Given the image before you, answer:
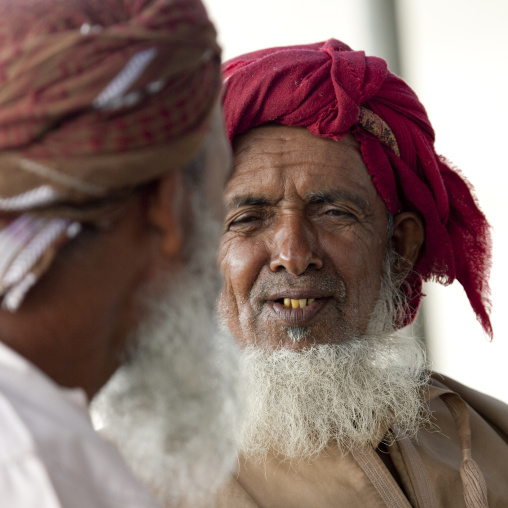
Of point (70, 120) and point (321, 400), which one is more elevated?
point (70, 120)

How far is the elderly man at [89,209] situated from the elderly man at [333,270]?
1.15 metres

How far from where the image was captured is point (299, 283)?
7.60ft

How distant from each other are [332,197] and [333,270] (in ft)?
0.80

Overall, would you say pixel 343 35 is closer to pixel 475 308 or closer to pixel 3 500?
pixel 475 308

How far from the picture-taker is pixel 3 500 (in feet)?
2.76

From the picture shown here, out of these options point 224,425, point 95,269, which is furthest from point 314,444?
point 95,269

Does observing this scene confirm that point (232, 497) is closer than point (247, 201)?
Yes

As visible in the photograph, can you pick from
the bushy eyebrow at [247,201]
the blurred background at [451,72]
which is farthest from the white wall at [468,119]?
the bushy eyebrow at [247,201]

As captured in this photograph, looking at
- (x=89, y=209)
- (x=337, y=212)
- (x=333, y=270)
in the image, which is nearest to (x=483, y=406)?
(x=333, y=270)

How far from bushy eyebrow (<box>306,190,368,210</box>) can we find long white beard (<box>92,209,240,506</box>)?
1011 millimetres

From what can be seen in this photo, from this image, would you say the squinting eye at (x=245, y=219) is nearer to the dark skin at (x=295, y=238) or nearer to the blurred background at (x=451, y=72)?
the dark skin at (x=295, y=238)

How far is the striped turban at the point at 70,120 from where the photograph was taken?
0.96 metres

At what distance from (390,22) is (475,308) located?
3.21 m

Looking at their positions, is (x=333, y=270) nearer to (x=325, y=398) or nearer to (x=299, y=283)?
(x=299, y=283)
